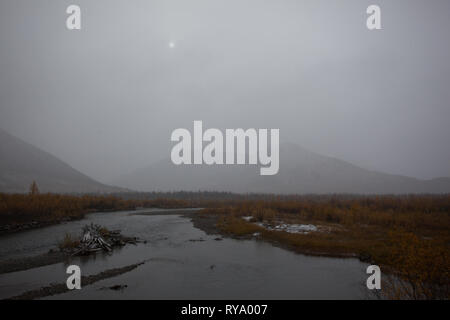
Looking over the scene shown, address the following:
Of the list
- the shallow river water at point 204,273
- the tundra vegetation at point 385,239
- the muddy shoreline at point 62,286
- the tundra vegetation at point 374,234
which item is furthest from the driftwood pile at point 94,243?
the tundra vegetation at point 385,239

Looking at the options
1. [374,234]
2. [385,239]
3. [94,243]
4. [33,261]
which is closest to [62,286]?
[33,261]

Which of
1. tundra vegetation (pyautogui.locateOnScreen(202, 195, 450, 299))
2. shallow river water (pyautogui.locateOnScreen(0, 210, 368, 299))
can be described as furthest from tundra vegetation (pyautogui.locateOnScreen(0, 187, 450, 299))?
shallow river water (pyautogui.locateOnScreen(0, 210, 368, 299))

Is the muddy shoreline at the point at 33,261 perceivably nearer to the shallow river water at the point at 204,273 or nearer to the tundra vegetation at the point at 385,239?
the shallow river water at the point at 204,273

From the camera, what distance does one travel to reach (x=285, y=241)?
99.0 ft

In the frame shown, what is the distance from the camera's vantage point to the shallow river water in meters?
15.9

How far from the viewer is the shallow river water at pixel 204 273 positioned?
15859mm

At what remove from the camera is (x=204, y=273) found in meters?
19.8

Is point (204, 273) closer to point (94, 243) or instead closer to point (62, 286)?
point (62, 286)

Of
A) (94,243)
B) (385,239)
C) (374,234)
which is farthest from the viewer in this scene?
(374,234)
